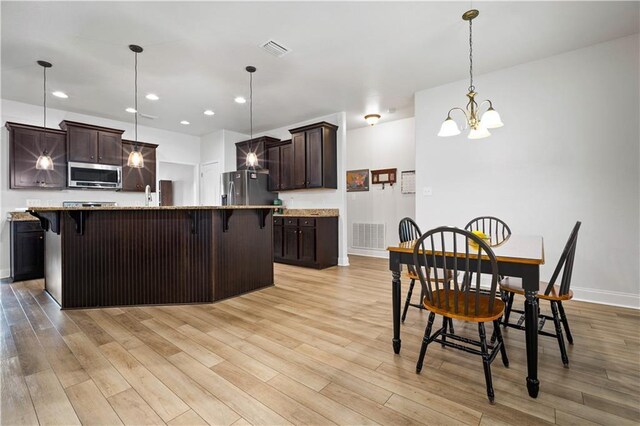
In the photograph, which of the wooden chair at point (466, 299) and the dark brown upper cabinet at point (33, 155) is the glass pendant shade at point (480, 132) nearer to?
the wooden chair at point (466, 299)

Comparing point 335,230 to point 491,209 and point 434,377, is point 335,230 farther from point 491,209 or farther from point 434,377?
point 434,377

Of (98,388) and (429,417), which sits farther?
(98,388)

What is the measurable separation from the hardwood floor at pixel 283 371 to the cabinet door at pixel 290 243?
2216mm

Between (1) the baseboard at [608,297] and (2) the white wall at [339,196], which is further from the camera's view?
(2) the white wall at [339,196]

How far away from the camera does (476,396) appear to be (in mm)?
1558

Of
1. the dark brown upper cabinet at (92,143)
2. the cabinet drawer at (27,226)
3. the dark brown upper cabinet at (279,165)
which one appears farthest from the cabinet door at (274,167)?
the cabinet drawer at (27,226)

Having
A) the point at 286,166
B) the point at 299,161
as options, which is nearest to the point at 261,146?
the point at 286,166

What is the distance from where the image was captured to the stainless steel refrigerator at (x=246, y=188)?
568 centimetres

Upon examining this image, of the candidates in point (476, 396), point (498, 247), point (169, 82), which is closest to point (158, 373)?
point (476, 396)

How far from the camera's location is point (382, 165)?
595cm

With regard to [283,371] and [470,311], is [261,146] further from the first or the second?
[470,311]

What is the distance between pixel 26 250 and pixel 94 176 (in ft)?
4.69

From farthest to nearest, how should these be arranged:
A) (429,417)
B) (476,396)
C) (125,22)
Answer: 1. (125,22)
2. (476,396)
3. (429,417)

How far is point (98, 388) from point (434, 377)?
194 cm
